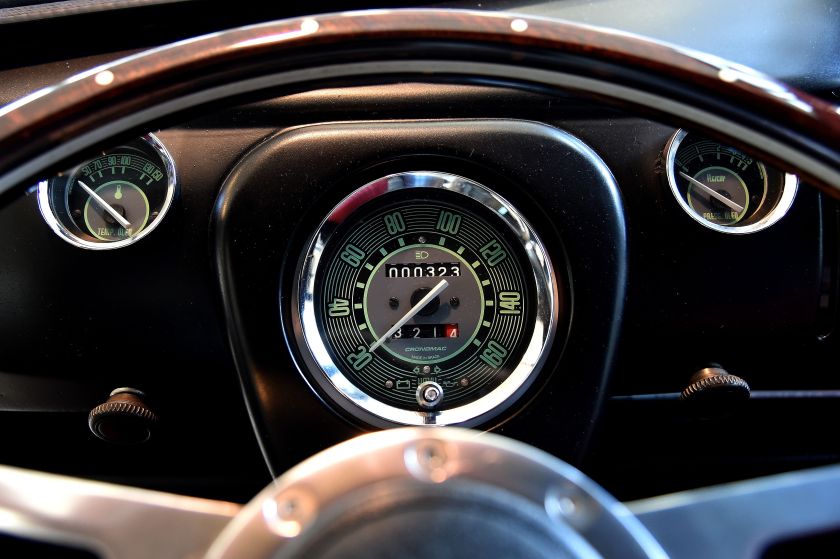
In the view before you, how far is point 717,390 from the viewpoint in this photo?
1.56 m

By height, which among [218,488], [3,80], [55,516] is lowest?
[55,516]

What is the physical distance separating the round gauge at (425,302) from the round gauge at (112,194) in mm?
428

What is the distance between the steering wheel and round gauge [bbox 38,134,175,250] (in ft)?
3.06

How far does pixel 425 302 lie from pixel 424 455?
0.82 meters

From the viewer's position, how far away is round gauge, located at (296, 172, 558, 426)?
1.50 meters

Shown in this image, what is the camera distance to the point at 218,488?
1794 millimetres

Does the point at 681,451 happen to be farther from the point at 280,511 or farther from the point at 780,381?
the point at 280,511

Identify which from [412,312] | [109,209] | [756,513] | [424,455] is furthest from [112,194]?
[756,513]

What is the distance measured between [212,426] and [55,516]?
0.98 m

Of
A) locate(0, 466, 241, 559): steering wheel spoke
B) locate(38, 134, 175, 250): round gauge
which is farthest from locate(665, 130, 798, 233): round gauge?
locate(0, 466, 241, 559): steering wheel spoke

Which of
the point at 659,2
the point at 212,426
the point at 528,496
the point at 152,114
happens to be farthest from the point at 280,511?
the point at 659,2

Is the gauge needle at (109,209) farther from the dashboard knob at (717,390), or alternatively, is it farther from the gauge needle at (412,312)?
the dashboard knob at (717,390)

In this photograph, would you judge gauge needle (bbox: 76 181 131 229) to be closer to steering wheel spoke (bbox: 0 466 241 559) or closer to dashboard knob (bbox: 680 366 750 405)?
steering wheel spoke (bbox: 0 466 241 559)

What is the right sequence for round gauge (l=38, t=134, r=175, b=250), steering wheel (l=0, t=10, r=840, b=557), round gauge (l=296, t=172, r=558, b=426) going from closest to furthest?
steering wheel (l=0, t=10, r=840, b=557) → round gauge (l=296, t=172, r=558, b=426) → round gauge (l=38, t=134, r=175, b=250)
